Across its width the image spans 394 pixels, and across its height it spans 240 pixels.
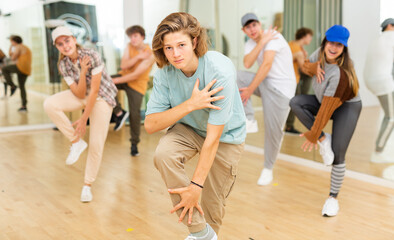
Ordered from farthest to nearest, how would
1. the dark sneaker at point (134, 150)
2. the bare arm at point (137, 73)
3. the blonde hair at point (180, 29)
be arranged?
1. the dark sneaker at point (134, 150)
2. the bare arm at point (137, 73)
3. the blonde hair at point (180, 29)

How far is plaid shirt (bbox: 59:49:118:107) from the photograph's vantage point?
355 centimetres

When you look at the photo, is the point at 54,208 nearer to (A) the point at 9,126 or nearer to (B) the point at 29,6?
(A) the point at 9,126

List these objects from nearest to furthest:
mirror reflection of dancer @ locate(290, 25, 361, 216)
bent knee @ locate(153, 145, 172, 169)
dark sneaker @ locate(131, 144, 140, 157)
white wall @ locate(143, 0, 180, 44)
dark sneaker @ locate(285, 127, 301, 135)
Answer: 1. bent knee @ locate(153, 145, 172, 169)
2. mirror reflection of dancer @ locate(290, 25, 361, 216)
3. dark sneaker @ locate(285, 127, 301, 135)
4. dark sneaker @ locate(131, 144, 140, 157)
5. white wall @ locate(143, 0, 180, 44)

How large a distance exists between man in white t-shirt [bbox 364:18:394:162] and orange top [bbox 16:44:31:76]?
17.2 feet

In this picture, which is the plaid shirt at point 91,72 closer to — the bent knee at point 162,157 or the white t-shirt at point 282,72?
the white t-shirt at point 282,72

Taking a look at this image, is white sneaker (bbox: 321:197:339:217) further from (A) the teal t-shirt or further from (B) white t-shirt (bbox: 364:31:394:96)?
(A) the teal t-shirt

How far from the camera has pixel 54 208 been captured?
349cm

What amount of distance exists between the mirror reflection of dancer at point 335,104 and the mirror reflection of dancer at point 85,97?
1636mm

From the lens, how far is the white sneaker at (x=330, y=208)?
Answer: 324 cm

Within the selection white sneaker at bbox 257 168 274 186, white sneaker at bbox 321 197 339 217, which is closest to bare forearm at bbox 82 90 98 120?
white sneaker at bbox 257 168 274 186

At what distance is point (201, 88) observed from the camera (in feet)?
7.12

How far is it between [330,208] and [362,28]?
1.63m

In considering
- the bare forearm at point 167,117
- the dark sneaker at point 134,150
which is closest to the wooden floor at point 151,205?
the dark sneaker at point 134,150

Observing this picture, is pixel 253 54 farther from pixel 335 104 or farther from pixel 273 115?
pixel 335 104
